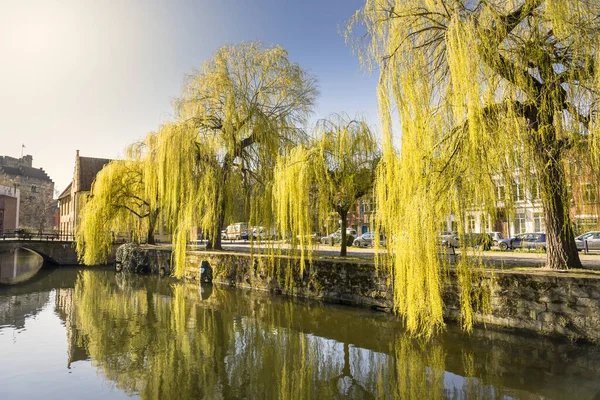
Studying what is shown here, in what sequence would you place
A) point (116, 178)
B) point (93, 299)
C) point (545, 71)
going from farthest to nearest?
point (116, 178) → point (93, 299) → point (545, 71)

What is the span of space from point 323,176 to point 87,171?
3690 cm

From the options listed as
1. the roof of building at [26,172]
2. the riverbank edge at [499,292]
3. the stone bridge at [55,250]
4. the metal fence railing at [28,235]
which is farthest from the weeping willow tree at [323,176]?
the roof of building at [26,172]

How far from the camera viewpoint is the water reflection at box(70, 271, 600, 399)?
5879mm

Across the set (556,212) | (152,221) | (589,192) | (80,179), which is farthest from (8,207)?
(589,192)

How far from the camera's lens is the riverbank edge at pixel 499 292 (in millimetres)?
7359

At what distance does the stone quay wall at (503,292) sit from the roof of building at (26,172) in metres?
64.5

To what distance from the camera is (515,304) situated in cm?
826

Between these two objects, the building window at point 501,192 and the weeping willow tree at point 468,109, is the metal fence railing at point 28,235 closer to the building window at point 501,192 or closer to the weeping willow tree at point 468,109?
the weeping willow tree at point 468,109

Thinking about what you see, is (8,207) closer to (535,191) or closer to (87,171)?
(87,171)

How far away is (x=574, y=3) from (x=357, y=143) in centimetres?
725

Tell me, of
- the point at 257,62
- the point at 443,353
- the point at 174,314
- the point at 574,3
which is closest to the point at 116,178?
the point at 257,62

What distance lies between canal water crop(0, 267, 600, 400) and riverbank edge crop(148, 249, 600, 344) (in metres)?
0.34

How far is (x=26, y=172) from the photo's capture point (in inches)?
2495

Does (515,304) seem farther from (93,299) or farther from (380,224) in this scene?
(93,299)
